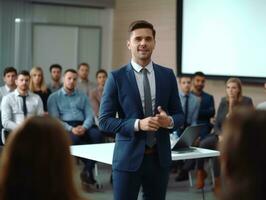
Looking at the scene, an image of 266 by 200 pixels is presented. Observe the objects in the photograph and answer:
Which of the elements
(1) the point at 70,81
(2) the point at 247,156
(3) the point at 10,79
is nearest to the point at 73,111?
(1) the point at 70,81

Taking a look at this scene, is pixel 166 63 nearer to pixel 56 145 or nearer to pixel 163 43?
pixel 163 43

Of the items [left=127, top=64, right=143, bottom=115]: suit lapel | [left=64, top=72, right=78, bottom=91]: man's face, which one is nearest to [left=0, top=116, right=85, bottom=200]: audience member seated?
[left=127, top=64, right=143, bottom=115]: suit lapel

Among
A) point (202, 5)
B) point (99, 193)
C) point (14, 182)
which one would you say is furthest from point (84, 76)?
point (14, 182)

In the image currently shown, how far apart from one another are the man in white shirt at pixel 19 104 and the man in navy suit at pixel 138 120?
3.31 m

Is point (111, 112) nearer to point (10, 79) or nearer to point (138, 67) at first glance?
point (138, 67)

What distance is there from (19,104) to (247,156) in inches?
205

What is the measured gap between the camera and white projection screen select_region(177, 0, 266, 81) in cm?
733

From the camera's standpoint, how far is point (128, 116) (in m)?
2.95

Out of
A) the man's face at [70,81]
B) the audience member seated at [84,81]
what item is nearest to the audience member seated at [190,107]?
the man's face at [70,81]

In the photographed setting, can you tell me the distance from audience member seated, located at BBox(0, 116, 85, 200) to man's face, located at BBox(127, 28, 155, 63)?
1.62 meters

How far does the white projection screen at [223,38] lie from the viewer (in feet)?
24.1

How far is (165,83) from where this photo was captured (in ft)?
9.86

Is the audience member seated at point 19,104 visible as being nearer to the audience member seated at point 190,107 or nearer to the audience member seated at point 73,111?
the audience member seated at point 73,111

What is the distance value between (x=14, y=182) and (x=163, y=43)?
25.9ft
